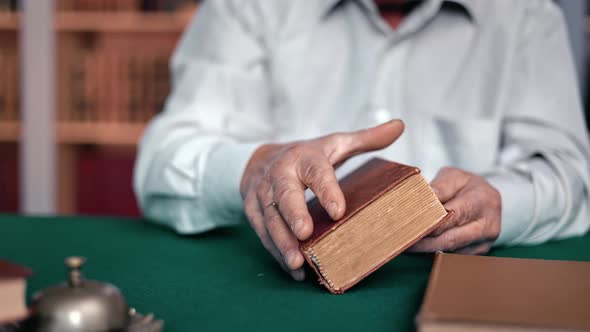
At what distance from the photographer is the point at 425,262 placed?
2.44 feet

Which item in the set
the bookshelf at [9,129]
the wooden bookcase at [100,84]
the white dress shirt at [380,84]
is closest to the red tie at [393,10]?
the white dress shirt at [380,84]

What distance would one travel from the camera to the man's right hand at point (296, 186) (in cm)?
60

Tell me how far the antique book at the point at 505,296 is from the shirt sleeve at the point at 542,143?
0.25 metres

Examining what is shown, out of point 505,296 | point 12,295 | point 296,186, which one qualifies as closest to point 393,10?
point 296,186

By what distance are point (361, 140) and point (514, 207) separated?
250 mm

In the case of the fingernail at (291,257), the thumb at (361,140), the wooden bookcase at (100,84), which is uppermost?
the thumb at (361,140)

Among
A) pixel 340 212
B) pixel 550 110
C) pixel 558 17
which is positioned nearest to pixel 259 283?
pixel 340 212

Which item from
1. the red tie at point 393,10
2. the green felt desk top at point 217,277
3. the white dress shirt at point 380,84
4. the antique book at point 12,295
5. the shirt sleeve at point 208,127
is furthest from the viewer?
the red tie at point 393,10

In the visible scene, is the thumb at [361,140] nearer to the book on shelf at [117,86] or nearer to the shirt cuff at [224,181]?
the shirt cuff at [224,181]

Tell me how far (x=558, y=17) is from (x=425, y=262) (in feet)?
2.23

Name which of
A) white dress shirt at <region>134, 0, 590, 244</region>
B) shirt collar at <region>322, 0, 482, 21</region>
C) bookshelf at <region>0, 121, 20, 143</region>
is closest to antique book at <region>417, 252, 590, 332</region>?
white dress shirt at <region>134, 0, 590, 244</region>

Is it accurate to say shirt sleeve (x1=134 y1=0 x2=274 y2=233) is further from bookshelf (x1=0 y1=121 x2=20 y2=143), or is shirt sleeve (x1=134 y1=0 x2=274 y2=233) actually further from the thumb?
bookshelf (x1=0 y1=121 x2=20 y2=143)

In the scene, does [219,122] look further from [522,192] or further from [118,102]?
[118,102]

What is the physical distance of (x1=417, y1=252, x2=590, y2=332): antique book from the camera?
0.41m
